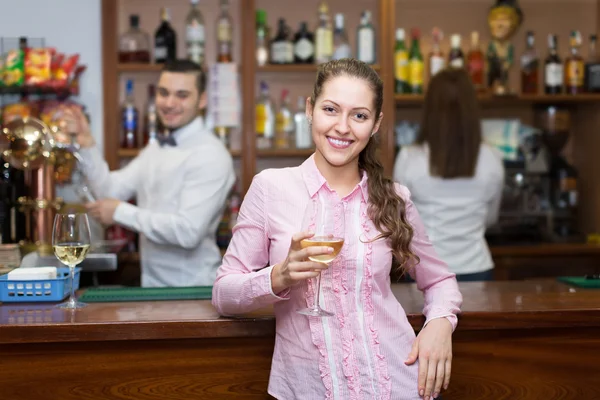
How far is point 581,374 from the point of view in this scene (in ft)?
6.39

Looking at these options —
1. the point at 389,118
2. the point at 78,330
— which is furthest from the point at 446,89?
the point at 78,330

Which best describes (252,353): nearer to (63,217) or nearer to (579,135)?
(63,217)

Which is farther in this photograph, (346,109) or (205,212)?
(205,212)

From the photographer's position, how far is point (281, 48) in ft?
12.6

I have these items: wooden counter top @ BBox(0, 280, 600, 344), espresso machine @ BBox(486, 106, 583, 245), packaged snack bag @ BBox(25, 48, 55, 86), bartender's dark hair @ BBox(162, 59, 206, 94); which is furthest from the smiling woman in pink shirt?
espresso machine @ BBox(486, 106, 583, 245)

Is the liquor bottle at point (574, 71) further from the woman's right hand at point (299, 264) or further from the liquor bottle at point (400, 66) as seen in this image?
the woman's right hand at point (299, 264)

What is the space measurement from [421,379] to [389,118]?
2.41 m

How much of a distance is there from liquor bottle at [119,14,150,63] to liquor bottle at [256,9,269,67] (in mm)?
556

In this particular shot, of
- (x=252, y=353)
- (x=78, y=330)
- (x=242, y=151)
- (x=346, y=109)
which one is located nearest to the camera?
(x=346, y=109)

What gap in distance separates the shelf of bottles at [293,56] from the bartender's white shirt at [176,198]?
0.85 metres

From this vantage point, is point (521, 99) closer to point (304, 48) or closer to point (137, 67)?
point (304, 48)

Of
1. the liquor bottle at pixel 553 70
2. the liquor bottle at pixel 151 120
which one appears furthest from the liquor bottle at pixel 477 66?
the liquor bottle at pixel 151 120

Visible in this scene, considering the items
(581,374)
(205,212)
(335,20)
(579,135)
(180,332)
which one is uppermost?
(335,20)

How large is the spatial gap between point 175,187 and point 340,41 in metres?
1.49
